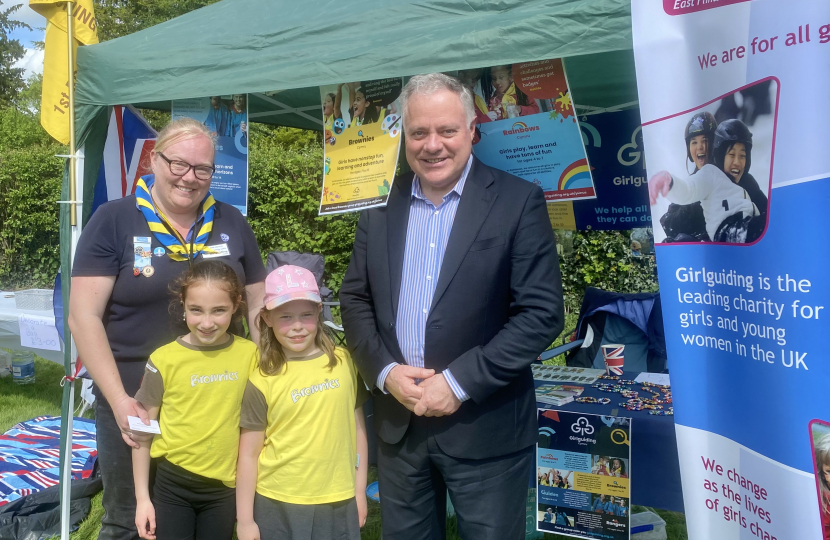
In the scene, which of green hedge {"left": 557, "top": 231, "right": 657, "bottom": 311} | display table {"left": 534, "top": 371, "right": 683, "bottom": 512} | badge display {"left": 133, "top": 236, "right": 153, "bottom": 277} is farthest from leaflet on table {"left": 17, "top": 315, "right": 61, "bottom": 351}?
green hedge {"left": 557, "top": 231, "right": 657, "bottom": 311}

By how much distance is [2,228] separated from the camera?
381 inches

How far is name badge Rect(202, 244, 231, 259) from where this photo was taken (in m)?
2.17

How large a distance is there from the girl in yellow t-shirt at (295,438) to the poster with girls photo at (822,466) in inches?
50.0

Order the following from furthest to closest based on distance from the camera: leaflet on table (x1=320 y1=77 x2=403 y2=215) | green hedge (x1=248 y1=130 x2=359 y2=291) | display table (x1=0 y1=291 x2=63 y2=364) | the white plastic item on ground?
green hedge (x1=248 y1=130 x2=359 y2=291), display table (x1=0 y1=291 x2=63 y2=364), the white plastic item on ground, leaflet on table (x1=320 y1=77 x2=403 y2=215)

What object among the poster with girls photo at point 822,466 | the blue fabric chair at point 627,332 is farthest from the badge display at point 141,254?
the blue fabric chair at point 627,332

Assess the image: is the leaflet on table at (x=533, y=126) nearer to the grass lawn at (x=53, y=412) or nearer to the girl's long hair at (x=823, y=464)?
the girl's long hair at (x=823, y=464)

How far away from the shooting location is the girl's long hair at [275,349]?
6.60 feet

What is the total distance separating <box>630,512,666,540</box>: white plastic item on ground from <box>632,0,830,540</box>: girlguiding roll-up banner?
1461 mm

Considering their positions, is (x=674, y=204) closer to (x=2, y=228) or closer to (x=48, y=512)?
(x=48, y=512)

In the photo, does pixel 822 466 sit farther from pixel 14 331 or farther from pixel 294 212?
pixel 294 212

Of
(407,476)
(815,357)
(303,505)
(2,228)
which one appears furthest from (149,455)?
(2,228)

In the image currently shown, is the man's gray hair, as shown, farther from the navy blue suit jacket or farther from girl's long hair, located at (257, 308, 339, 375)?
girl's long hair, located at (257, 308, 339, 375)

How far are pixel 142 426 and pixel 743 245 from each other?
5.85 ft

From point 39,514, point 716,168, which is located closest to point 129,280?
point 716,168
